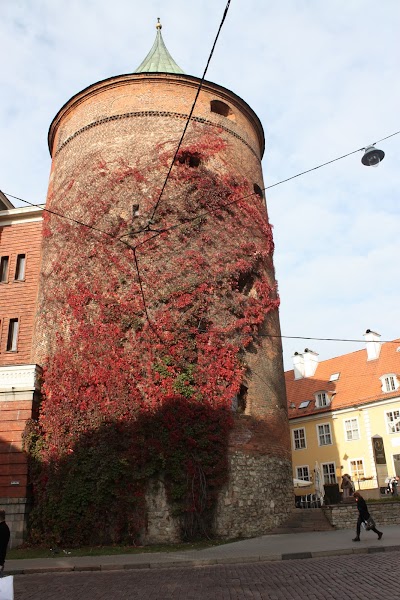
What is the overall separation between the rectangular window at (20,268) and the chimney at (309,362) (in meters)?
23.3

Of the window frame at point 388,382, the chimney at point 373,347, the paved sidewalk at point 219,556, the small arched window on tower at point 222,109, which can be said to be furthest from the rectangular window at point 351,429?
the small arched window on tower at point 222,109

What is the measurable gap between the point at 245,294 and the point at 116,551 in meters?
8.63

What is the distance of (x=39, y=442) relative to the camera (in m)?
14.6

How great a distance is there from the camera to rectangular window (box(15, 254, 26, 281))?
1946 cm

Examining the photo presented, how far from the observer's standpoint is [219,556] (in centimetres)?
1055

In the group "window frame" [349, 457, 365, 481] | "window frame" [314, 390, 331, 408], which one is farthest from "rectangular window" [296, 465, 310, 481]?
"window frame" [314, 390, 331, 408]

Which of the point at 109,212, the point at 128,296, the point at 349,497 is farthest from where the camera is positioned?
the point at 349,497

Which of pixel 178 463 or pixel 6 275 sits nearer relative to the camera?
pixel 178 463

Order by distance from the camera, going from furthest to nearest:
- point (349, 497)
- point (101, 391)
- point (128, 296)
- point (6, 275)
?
point (6, 275), point (349, 497), point (128, 296), point (101, 391)

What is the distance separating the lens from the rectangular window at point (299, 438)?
33094 mm

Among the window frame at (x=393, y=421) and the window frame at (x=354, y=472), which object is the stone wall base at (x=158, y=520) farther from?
the window frame at (x=393, y=421)

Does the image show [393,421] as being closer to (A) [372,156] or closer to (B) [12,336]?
(B) [12,336]

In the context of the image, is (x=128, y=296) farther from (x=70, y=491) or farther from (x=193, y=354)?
(x=70, y=491)

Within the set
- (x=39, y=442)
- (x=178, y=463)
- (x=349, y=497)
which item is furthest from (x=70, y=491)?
(x=349, y=497)
